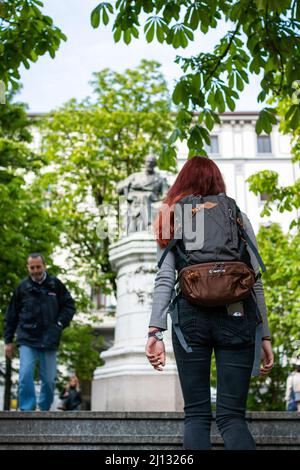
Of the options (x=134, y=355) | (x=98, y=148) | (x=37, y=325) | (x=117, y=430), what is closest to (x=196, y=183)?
(x=117, y=430)

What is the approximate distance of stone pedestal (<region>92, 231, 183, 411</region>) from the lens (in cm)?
958

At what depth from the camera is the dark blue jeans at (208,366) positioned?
335 cm

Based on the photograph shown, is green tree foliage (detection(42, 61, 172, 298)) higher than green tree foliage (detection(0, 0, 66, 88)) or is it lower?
higher

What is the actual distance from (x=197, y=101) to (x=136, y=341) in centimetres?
512

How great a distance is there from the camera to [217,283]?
3.42 m

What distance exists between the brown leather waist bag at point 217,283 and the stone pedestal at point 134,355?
6.37 meters

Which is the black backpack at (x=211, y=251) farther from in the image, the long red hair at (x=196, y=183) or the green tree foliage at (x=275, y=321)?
the green tree foliage at (x=275, y=321)

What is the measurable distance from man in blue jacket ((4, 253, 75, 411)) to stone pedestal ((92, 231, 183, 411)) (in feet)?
6.70

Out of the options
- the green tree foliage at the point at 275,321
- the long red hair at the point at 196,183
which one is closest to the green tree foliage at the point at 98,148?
the green tree foliage at the point at 275,321

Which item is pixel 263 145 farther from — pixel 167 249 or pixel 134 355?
pixel 167 249

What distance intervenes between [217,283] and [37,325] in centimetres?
457

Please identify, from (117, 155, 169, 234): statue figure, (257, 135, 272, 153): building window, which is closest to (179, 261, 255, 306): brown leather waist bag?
(117, 155, 169, 234): statue figure

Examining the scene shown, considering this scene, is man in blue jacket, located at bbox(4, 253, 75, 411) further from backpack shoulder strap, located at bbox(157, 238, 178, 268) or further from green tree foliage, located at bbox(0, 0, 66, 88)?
backpack shoulder strap, located at bbox(157, 238, 178, 268)

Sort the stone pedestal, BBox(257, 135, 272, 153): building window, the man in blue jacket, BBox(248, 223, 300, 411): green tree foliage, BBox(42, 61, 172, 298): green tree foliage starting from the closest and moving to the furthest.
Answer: the man in blue jacket → the stone pedestal → BBox(248, 223, 300, 411): green tree foliage → BBox(42, 61, 172, 298): green tree foliage → BBox(257, 135, 272, 153): building window
